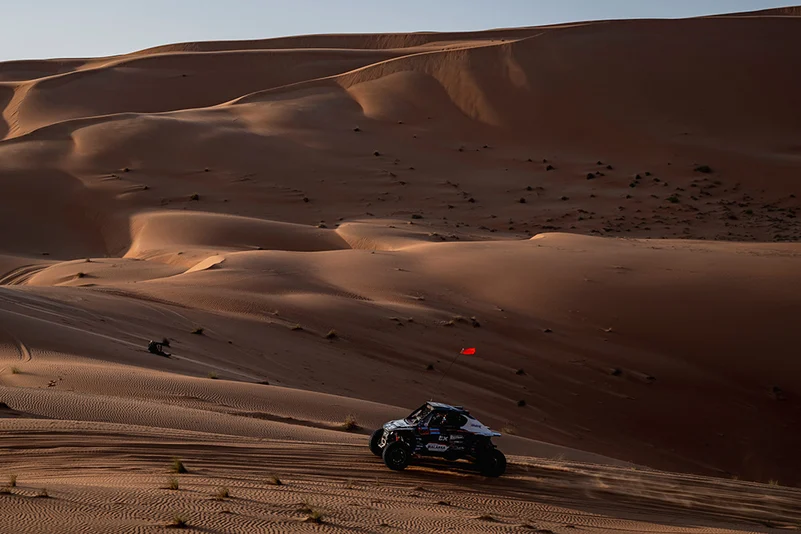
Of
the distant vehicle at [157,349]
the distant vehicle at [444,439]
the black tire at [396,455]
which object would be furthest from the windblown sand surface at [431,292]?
the distant vehicle at [157,349]

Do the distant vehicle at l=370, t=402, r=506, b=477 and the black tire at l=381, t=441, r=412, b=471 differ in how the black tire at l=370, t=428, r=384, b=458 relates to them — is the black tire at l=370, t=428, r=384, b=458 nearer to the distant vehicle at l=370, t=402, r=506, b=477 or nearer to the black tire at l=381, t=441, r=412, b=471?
the distant vehicle at l=370, t=402, r=506, b=477

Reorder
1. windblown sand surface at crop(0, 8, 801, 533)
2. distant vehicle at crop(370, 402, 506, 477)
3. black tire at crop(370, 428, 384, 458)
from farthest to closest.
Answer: black tire at crop(370, 428, 384, 458) < distant vehicle at crop(370, 402, 506, 477) < windblown sand surface at crop(0, 8, 801, 533)

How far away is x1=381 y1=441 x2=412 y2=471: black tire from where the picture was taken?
10.8 m

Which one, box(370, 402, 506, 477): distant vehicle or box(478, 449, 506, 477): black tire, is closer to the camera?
box(370, 402, 506, 477): distant vehicle

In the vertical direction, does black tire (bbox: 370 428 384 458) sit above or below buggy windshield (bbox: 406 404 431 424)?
below

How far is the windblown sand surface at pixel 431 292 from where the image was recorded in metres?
10.2

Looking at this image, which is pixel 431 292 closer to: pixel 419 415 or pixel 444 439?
pixel 419 415

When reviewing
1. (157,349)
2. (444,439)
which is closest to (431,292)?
(157,349)

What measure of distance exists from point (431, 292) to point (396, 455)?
13707mm

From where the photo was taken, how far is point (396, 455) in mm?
10875

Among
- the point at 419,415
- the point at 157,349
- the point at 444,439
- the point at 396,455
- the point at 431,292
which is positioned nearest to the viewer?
the point at 396,455

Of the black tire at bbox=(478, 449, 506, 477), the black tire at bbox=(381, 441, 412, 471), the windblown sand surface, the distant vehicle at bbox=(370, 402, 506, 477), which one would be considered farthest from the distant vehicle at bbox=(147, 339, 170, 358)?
the black tire at bbox=(478, 449, 506, 477)

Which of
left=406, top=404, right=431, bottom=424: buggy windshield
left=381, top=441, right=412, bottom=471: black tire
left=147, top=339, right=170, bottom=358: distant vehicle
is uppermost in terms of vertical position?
left=406, top=404, right=431, bottom=424: buggy windshield

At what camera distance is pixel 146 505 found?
7.71 meters
